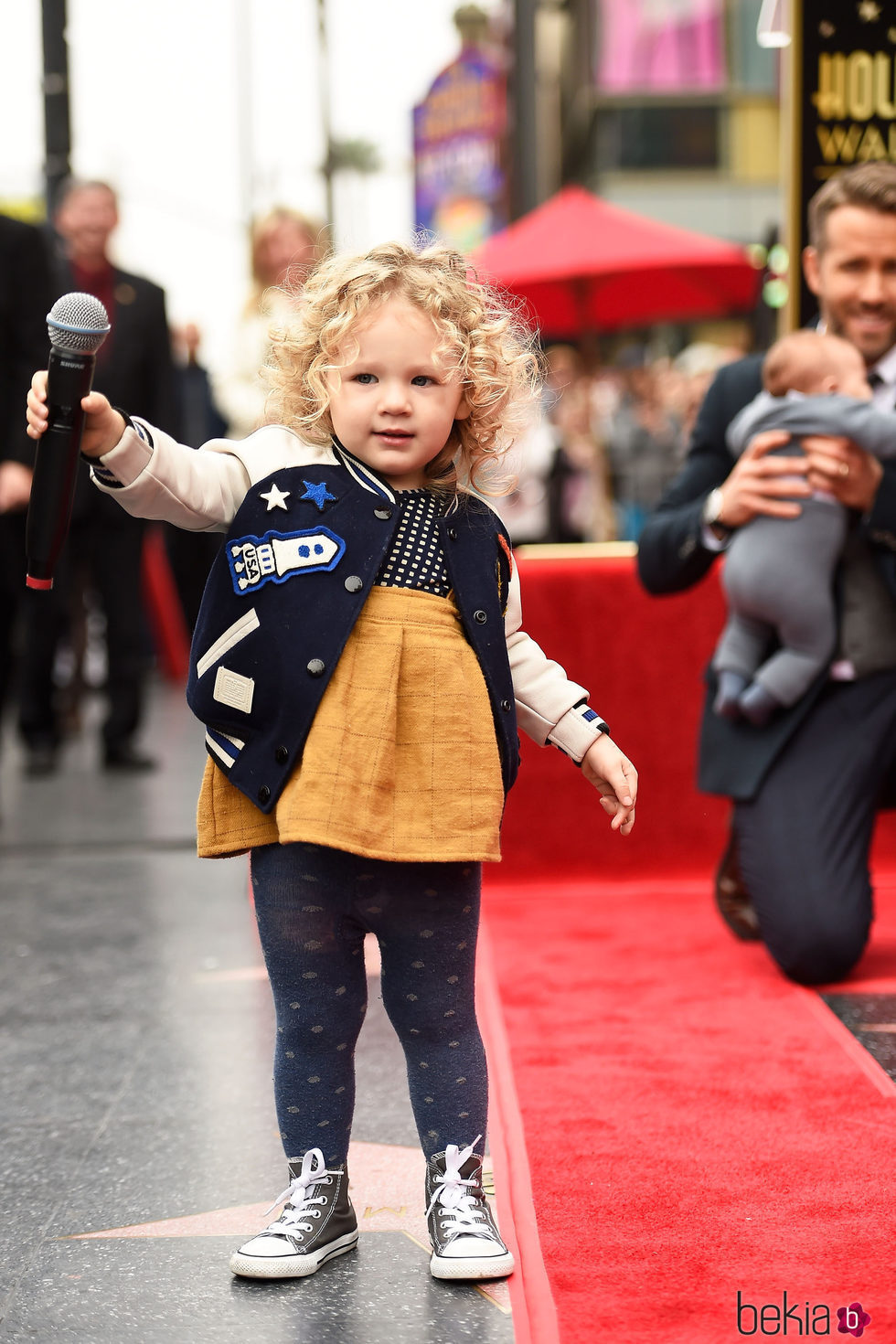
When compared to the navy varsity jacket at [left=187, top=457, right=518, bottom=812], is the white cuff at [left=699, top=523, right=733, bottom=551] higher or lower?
lower

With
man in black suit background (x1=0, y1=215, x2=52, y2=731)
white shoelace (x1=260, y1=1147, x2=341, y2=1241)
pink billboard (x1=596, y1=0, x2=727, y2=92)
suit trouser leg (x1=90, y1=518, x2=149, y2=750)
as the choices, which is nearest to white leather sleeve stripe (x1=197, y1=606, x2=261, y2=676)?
white shoelace (x1=260, y1=1147, x2=341, y2=1241)

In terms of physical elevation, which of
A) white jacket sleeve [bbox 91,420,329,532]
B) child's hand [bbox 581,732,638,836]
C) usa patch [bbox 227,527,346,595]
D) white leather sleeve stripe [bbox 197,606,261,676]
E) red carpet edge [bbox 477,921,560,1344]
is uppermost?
white jacket sleeve [bbox 91,420,329,532]

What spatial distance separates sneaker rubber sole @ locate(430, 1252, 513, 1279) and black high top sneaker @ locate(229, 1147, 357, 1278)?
16 centimetres

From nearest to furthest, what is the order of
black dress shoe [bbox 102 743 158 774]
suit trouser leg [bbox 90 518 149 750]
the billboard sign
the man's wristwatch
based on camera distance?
the man's wristwatch → suit trouser leg [bbox 90 518 149 750] → black dress shoe [bbox 102 743 158 774] → the billboard sign

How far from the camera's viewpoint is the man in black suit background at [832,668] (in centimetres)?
334

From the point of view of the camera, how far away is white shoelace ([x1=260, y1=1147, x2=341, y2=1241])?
2.09 m

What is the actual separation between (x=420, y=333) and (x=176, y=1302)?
1.22 metres

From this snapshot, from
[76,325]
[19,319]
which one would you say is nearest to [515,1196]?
[76,325]

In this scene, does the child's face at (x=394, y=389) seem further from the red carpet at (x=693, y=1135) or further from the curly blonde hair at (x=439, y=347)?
the red carpet at (x=693, y=1135)

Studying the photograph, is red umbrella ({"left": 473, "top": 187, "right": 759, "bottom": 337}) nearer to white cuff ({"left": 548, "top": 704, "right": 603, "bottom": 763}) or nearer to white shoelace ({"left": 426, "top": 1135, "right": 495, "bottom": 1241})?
white cuff ({"left": 548, "top": 704, "right": 603, "bottom": 763})

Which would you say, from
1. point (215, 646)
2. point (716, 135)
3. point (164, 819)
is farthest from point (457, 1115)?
point (716, 135)

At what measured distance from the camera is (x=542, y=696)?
2197 millimetres

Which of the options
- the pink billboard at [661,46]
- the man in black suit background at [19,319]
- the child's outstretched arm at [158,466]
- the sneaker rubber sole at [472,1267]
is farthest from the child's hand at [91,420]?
the pink billboard at [661,46]

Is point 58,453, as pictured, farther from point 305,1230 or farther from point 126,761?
point 126,761
